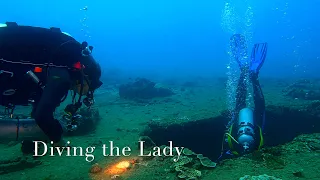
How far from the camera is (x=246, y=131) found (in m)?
5.91

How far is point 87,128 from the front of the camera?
24.6ft

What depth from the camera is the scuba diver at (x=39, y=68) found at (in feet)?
9.23

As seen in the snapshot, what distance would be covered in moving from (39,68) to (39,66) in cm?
3

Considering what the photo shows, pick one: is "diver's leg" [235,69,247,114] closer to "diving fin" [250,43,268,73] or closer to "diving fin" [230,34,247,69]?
"diving fin" [250,43,268,73]

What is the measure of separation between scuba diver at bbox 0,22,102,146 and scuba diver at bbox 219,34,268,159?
13.3 feet

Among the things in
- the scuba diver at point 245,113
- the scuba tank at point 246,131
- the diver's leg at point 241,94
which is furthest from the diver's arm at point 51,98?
the diver's leg at point 241,94

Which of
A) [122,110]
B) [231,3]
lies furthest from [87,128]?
[231,3]

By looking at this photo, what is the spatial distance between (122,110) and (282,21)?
650ft

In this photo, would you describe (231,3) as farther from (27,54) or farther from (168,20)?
(27,54)

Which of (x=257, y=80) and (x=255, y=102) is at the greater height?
(x=257, y=80)

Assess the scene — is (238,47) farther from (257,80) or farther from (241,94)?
(241,94)

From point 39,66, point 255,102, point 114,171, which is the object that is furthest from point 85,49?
point 255,102

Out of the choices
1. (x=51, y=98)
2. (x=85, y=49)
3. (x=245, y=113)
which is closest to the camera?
(x=51, y=98)

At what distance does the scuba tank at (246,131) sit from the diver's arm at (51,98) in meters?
4.18
